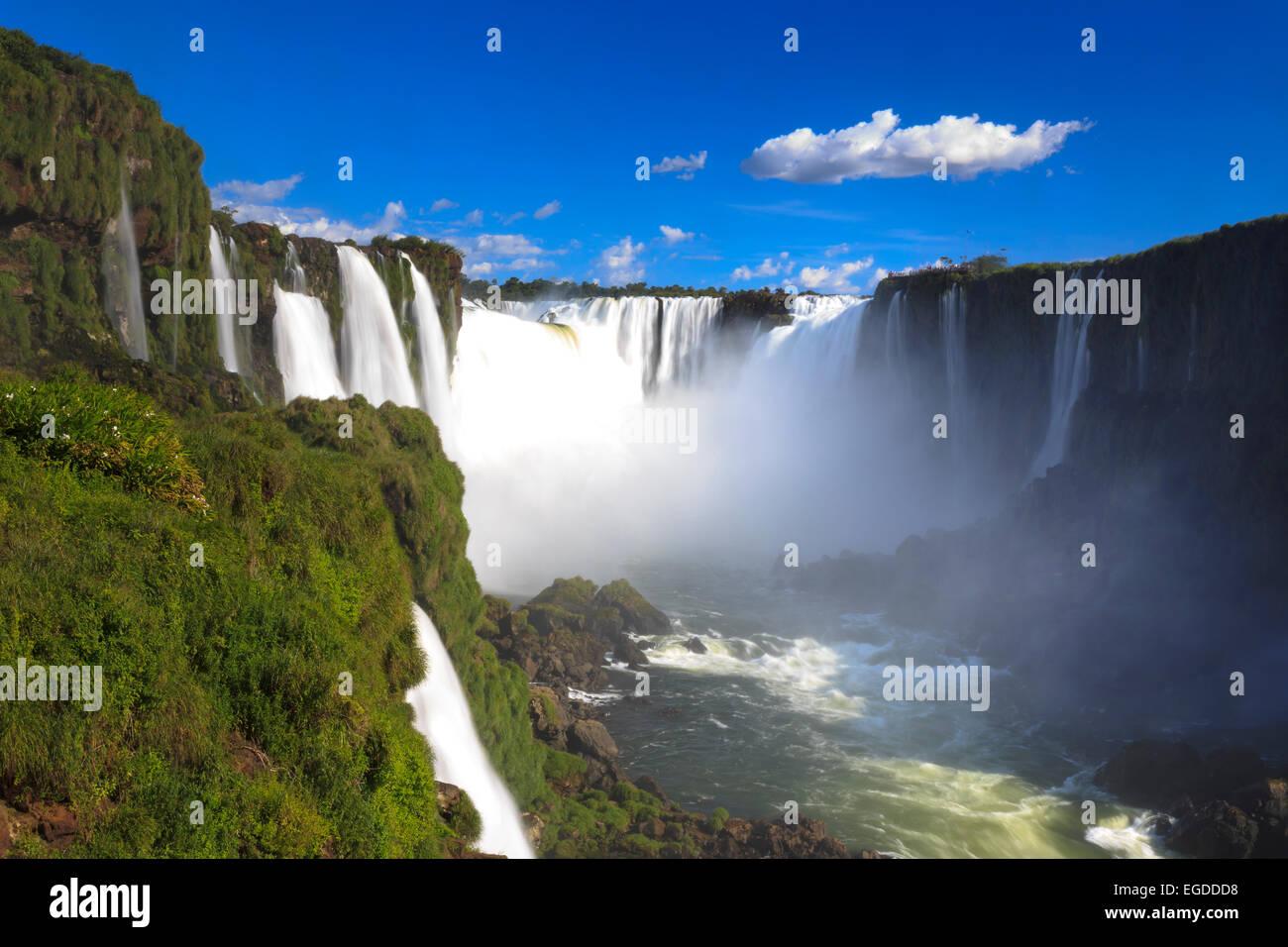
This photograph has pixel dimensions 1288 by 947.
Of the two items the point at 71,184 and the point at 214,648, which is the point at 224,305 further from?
the point at 214,648

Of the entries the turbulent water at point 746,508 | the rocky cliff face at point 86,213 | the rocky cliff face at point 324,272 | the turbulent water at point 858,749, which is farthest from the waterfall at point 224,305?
the turbulent water at point 858,749

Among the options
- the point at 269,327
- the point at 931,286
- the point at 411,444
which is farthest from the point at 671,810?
the point at 931,286

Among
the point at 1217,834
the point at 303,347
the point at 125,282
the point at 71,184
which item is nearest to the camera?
the point at 1217,834

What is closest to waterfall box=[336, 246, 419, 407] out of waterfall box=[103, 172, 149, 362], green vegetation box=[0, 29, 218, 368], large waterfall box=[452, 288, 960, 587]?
large waterfall box=[452, 288, 960, 587]

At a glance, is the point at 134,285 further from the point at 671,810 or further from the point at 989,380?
the point at 989,380

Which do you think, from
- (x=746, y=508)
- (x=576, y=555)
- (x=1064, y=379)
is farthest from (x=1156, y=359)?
(x=576, y=555)

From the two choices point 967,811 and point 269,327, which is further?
point 269,327
